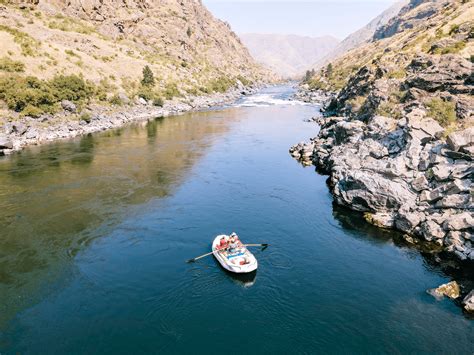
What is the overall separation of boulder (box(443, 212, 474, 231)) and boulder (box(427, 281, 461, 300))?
5.96 m

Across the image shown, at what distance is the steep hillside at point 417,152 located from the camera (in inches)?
1206

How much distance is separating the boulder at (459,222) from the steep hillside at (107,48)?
67.3 meters

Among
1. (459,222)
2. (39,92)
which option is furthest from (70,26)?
A: (459,222)

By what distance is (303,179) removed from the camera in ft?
155

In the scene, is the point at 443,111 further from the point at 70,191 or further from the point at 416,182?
the point at 70,191

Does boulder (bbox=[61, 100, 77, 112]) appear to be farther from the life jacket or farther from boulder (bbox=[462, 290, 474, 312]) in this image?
boulder (bbox=[462, 290, 474, 312])

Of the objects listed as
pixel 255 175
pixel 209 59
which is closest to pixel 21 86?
pixel 255 175

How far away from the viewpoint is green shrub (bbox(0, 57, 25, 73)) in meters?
72.5

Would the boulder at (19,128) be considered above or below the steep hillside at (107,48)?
below

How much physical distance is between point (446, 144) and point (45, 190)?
143 feet

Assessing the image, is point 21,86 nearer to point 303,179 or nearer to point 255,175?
point 255,175

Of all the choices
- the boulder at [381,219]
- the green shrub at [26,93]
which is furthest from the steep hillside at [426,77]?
the green shrub at [26,93]

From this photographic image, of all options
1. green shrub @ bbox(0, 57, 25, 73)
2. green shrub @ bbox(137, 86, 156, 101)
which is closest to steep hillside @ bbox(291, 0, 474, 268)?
green shrub @ bbox(137, 86, 156, 101)

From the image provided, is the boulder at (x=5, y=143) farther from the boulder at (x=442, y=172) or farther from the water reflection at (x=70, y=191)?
the boulder at (x=442, y=172)
